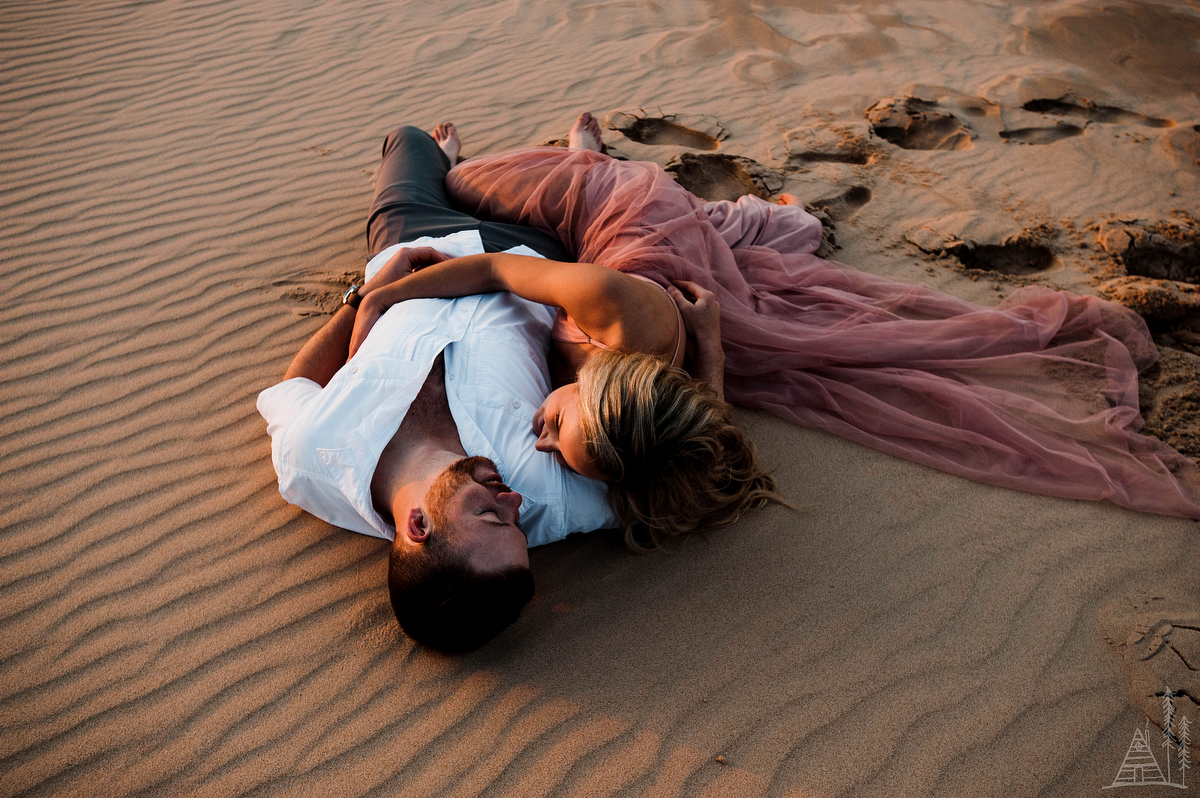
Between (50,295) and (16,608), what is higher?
(50,295)

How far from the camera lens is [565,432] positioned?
6.91ft

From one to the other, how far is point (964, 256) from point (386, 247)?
2.95 m

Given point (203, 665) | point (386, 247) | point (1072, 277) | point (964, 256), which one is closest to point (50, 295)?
point (386, 247)

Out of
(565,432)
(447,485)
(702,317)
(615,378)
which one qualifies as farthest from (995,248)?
(447,485)


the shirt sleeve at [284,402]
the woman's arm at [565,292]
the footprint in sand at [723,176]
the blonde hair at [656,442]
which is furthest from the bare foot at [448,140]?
the blonde hair at [656,442]

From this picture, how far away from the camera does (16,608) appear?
7.26 feet

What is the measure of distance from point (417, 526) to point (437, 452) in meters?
0.34

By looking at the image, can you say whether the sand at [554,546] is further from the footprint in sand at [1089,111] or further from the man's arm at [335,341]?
the man's arm at [335,341]

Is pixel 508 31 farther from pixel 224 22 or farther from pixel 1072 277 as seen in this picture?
pixel 1072 277

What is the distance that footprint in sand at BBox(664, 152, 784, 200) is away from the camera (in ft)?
13.5

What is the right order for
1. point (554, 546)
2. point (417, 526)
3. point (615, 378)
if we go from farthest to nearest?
point (554, 546) < point (615, 378) < point (417, 526)

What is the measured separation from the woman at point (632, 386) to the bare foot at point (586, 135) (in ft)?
5.33

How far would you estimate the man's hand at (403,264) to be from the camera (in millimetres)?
2789

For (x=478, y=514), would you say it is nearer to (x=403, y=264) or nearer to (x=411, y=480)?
(x=411, y=480)
